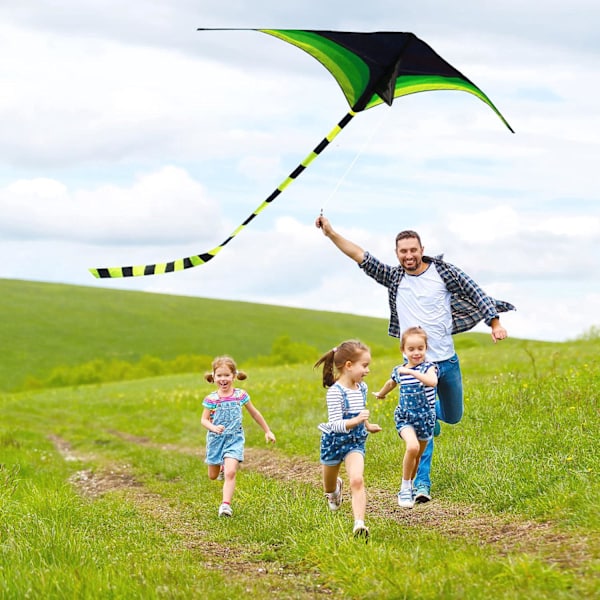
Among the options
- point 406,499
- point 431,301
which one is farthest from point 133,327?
point 406,499

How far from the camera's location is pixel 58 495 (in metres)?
10.7

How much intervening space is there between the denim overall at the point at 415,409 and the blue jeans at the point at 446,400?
45 cm

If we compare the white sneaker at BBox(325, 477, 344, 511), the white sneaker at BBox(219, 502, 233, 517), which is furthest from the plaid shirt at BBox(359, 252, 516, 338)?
the white sneaker at BBox(219, 502, 233, 517)

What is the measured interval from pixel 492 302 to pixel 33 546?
220 inches

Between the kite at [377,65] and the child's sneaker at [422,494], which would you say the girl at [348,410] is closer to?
the child's sneaker at [422,494]

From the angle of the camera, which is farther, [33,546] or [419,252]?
[419,252]

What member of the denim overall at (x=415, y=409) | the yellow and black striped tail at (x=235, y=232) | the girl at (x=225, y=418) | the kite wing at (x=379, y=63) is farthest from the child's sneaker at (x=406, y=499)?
the kite wing at (x=379, y=63)

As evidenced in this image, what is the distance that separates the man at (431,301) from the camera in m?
9.29

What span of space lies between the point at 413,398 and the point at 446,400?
3.35 feet

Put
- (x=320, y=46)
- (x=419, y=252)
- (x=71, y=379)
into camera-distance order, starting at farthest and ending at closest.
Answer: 1. (x=71, y=379)
2. (x=320, y=46)
3. (x=419, y=252)

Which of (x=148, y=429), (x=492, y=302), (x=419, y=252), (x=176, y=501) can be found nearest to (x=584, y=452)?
(x=492, y=302)

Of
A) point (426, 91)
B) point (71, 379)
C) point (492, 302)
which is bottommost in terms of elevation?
point (71, 379)

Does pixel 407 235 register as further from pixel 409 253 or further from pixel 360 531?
pixel 360 531

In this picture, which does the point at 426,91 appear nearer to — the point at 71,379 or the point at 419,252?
the point at 419,252
